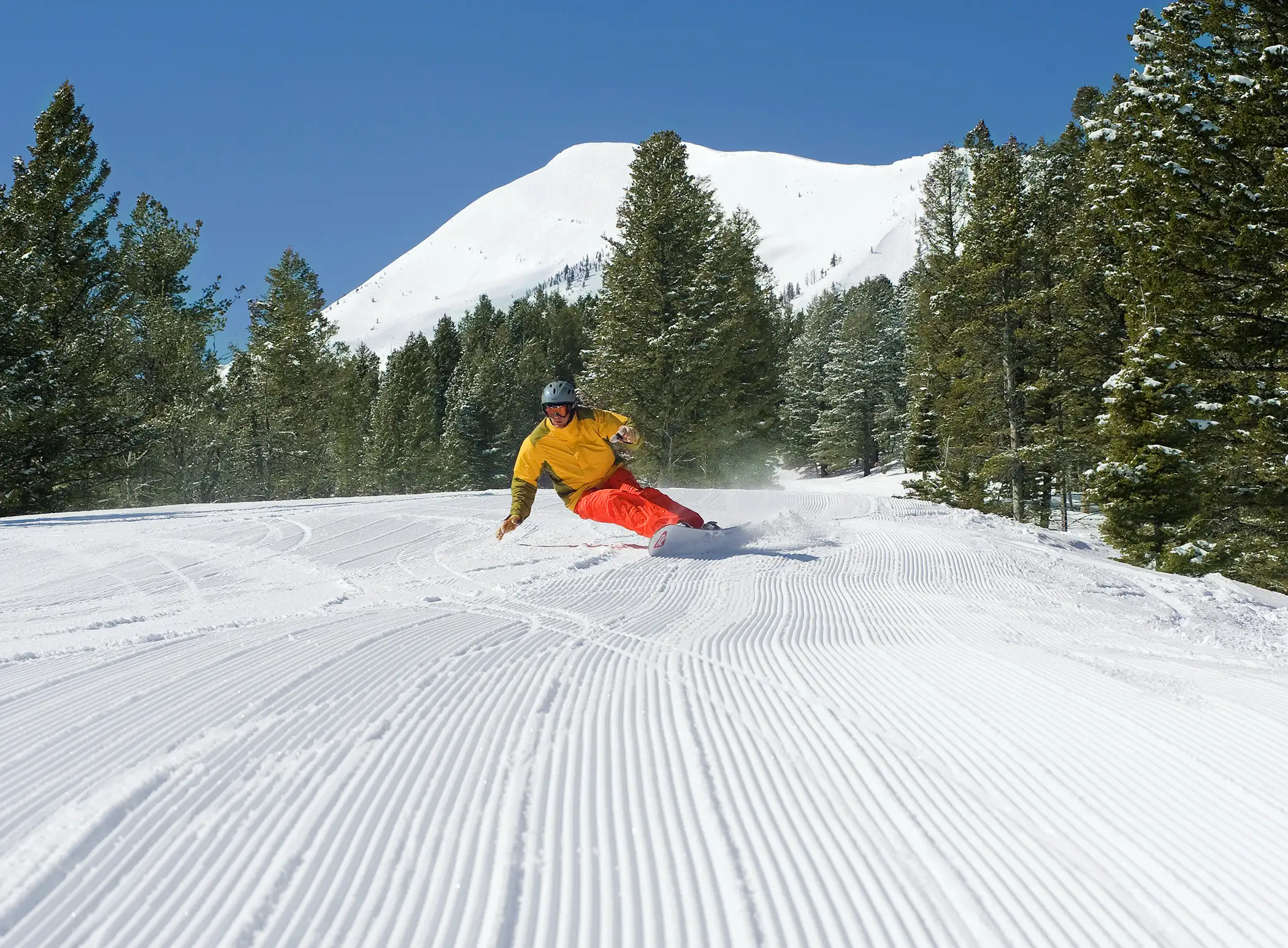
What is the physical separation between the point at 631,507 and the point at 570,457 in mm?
949

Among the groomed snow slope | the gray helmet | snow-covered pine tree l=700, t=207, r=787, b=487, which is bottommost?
the groomed snow slope

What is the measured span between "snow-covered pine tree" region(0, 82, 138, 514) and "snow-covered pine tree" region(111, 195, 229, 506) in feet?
5.14

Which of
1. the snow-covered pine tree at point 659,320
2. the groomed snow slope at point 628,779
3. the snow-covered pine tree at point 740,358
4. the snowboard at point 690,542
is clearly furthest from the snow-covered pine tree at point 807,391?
the groomed snow slope at point 628,779

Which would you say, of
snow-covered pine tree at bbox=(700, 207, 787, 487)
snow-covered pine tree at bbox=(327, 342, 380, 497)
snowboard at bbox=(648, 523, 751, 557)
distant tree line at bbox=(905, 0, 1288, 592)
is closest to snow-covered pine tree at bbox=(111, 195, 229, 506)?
→ snow-covered pine tree at bbox=(327, 342, 380, 497)

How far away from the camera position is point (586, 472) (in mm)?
8062

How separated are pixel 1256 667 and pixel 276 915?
14.8 ft

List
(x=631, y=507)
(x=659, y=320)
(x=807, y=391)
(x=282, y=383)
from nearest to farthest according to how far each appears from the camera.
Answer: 1. (x=631, y=507)
2. (x=659, y=320)
3. (x=282, y=383)
4. (x=807, y=391)

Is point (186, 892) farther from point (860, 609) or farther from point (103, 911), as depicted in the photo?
point (860, 609)

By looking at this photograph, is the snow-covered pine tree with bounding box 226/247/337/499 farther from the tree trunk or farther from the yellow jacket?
the tree trunk

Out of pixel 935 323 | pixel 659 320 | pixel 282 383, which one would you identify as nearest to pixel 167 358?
pixel 282 383

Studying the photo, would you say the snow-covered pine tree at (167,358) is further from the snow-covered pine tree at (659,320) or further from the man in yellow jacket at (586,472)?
the man in yellow jacket at (586,472)

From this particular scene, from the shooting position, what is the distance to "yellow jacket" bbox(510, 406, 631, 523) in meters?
7.78

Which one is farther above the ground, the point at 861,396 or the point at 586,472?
the point at 861,396

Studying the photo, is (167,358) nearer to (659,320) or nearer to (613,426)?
(659,320)
